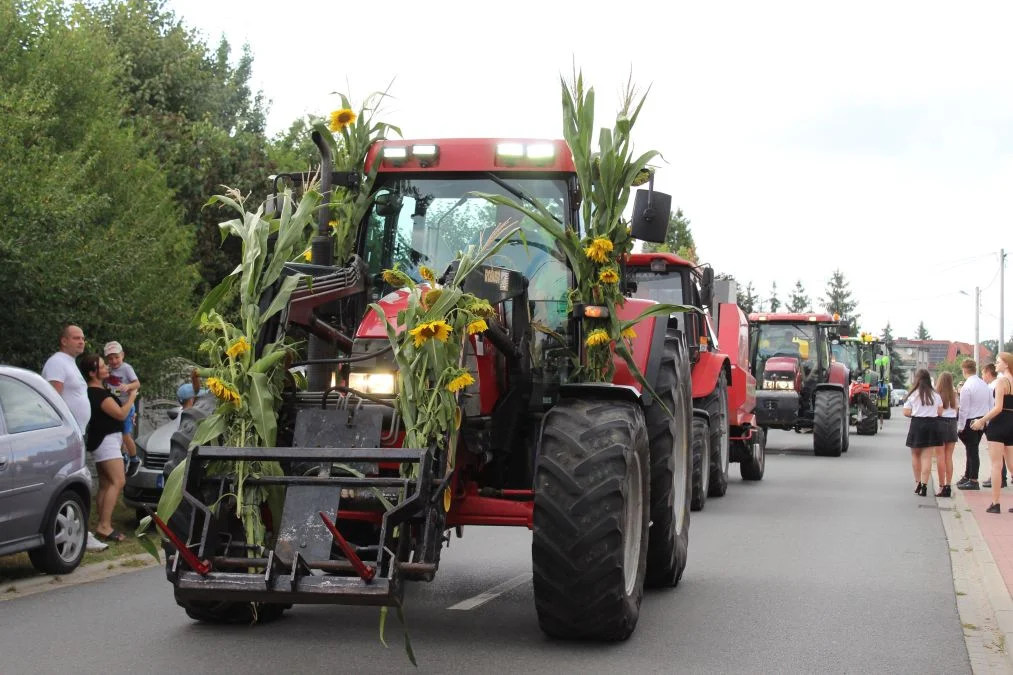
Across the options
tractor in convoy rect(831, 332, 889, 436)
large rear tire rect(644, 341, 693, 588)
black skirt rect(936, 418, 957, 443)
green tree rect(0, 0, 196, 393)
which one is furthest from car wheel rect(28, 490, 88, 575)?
tractor in convoy rect(831, 332, 889, 436)

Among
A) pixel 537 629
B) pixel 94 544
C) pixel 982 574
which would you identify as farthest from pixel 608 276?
pixel 94 544

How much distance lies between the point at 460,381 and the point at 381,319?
0.57 meters

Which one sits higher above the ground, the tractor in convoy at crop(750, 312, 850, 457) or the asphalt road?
the tractor in convoy at crop(750, 312, 850, 457)


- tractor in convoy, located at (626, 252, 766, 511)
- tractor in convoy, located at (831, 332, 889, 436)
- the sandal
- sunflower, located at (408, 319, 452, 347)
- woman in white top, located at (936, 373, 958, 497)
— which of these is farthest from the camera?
tractor in convoy, located at (831, 332, 889, 436)

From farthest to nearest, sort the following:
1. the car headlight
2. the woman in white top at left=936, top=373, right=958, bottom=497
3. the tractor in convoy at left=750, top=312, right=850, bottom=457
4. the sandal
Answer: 1. the tractor in convoy at left=750, top=312, right=850, bottom=457
2. the woman in white top at left=936, top=373, right=958, bottom=497
3. the sandal
4. the car headlight

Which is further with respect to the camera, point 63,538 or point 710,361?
point 710,361

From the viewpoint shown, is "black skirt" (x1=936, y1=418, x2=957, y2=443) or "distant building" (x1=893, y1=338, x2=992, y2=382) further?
"distant building" (x1=893, y1=338, x2=992, y2=382)

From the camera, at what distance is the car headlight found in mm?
6793

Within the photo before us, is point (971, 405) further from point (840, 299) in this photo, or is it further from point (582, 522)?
point (840, 299)

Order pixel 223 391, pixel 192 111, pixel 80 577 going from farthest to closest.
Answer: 1. pixel 192 111
2. pixel 80 577
3. pixel 223 391

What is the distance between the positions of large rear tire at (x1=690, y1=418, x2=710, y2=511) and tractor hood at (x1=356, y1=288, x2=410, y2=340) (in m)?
8.33

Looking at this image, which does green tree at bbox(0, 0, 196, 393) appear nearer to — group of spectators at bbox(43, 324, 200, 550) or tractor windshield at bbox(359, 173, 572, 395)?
group of spectators at bbox(43, 324, 200, 550)

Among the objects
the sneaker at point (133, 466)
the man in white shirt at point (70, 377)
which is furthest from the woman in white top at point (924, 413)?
the man in white shirt at point (70, 377)

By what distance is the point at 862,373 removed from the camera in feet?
112
